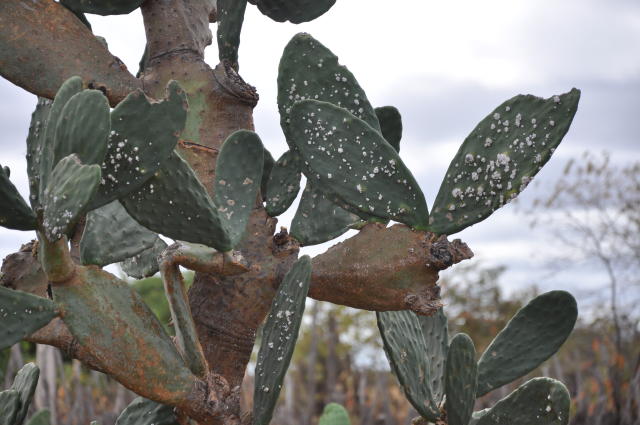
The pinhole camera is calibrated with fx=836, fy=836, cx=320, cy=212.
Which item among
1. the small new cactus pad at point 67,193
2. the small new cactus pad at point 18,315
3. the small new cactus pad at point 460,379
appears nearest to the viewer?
the small new cactus pad at point 67,193

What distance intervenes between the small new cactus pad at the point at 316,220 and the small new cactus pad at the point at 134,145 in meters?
0.36

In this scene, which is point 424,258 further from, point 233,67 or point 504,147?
point 233,67

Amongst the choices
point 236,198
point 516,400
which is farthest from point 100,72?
point 516,400

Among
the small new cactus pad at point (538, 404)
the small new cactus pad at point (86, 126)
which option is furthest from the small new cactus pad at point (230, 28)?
the small new cactus pad at point (538, 404)

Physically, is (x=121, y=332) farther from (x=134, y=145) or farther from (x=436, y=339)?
(x=436, y=339)

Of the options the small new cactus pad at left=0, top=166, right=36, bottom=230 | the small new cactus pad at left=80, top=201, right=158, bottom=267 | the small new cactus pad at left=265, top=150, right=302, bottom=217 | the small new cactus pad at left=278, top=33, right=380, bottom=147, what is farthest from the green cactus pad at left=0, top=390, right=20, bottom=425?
the small new cactus pad at left=278, top=33, right=380, bottom=147

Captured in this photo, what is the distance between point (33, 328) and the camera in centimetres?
106

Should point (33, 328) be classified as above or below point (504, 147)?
below

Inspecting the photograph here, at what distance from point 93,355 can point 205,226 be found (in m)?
0.22

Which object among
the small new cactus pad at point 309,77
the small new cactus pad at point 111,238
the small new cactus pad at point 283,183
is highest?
the small new cactus pad at point 309,77

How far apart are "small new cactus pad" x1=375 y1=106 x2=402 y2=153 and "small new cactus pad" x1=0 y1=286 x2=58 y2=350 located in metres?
0.72

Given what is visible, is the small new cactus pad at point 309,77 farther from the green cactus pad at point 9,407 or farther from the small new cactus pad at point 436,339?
the green cactus pad at point 9,407

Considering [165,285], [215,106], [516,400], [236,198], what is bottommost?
[516,400]

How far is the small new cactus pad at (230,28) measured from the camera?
144 cm
